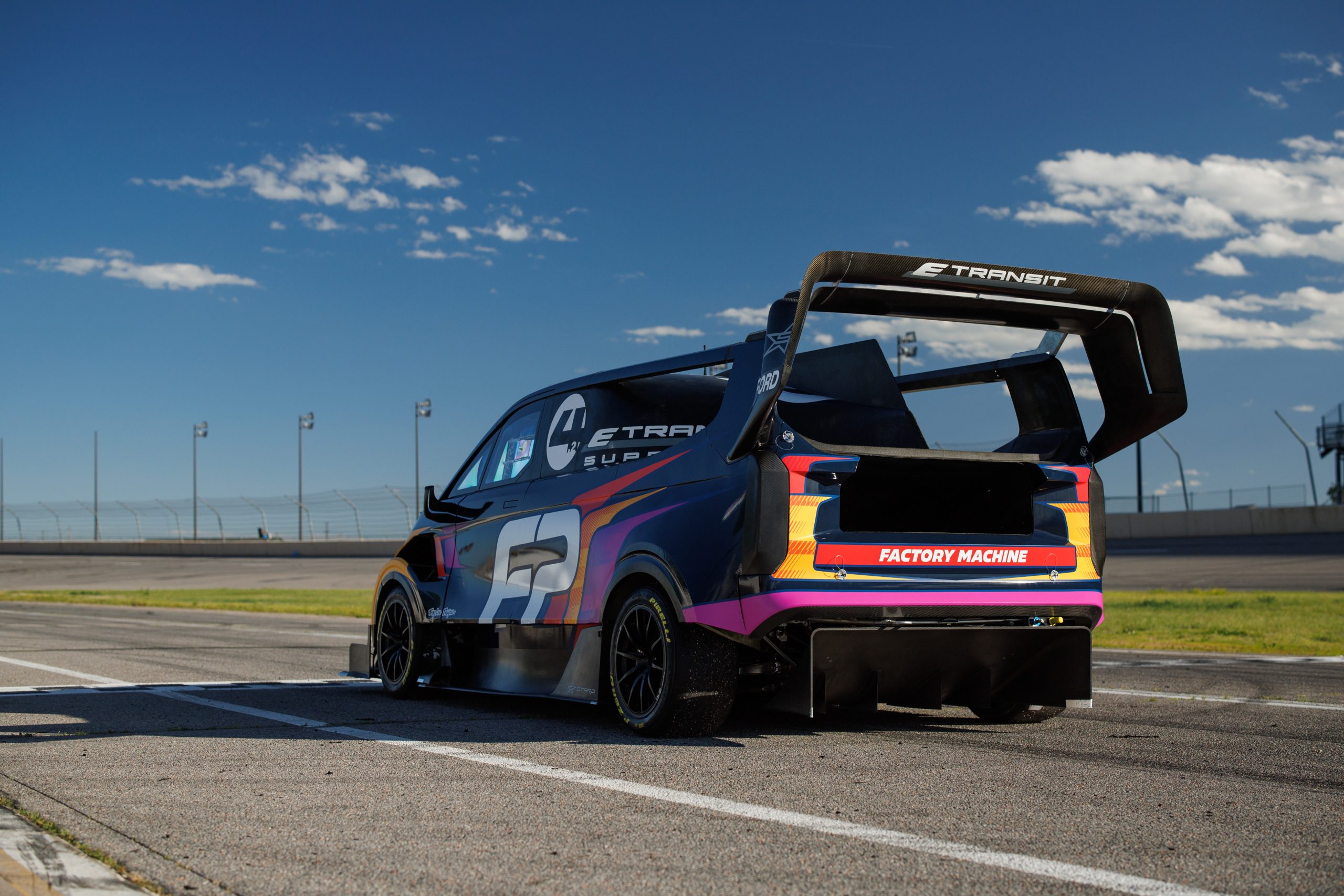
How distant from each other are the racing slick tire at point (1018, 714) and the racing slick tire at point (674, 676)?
167cm

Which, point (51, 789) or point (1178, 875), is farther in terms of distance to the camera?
point (51, 789)

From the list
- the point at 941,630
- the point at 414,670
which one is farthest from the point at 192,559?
the point at 941,630

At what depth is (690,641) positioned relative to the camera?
5.63 m

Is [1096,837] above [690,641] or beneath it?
beneath

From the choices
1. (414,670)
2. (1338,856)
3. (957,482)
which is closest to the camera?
(1338,856)

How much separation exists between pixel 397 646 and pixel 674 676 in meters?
3.36

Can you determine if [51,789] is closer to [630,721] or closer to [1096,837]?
[630,721]

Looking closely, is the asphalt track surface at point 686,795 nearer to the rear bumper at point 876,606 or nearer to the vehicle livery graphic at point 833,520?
the vehicle livery graphic at point 833,520

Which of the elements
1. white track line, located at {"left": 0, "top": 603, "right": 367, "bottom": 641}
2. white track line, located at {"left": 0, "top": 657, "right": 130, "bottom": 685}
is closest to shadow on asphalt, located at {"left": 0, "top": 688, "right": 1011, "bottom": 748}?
white track line, located at {"left": 0, "top": 657, "right": 130, "bottom": 685}

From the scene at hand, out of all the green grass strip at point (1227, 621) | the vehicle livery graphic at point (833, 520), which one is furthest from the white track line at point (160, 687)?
the green grass strip at point (1227, 621)

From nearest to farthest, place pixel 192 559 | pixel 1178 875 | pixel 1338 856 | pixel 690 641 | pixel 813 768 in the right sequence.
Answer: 1. pixel 1178 875
2. pixel 1338 856
3. pixel 813 768
4. pixel 690 641
5. pixel 192 559

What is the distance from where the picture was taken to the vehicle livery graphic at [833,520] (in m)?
5.39

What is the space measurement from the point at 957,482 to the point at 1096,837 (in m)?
2.79

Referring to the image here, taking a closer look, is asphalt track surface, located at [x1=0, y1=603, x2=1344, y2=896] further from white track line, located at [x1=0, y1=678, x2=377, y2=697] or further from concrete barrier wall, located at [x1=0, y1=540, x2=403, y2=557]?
concrete barrier wall, located at [x1=0, y1=540, x2=403, y2=557]
